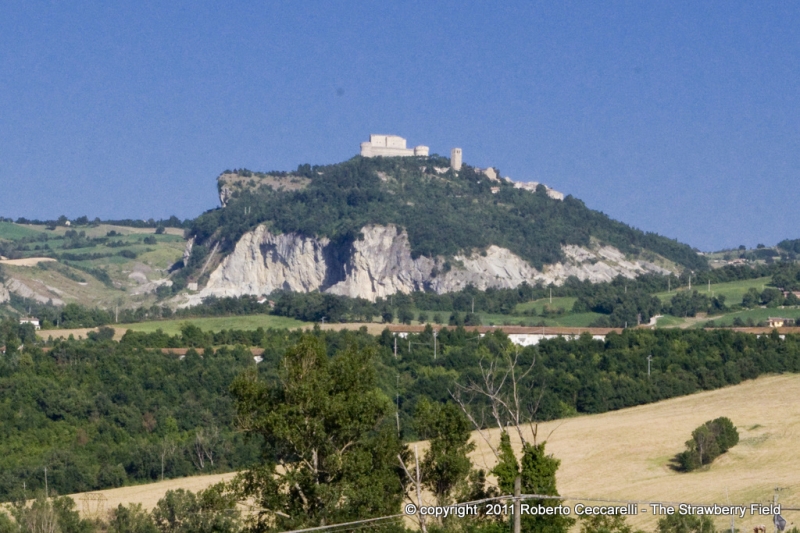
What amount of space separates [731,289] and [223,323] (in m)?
53.9

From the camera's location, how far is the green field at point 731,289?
13860cm

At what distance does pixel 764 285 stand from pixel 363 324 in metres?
46.7

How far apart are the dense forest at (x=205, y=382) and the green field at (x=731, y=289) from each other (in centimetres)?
4205

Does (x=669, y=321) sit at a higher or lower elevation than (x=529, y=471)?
higher

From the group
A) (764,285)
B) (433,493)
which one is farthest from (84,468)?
(764,285)

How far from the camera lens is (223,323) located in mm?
124438

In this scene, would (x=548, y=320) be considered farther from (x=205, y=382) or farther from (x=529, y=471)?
(x=529, y=471)

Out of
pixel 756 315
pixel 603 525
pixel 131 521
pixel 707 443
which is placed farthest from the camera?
pixel 756 315

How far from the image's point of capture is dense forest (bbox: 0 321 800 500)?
6538 centimetres

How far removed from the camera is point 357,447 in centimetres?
3022

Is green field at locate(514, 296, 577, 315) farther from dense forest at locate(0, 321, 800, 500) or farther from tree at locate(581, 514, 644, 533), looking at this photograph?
tree at locate(581, 514, 644, 533)

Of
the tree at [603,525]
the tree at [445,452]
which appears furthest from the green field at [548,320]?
the tree at [603,525]

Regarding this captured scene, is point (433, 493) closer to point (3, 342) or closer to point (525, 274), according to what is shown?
point (3, 342)

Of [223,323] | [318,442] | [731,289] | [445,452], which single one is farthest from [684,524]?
[731,289]
